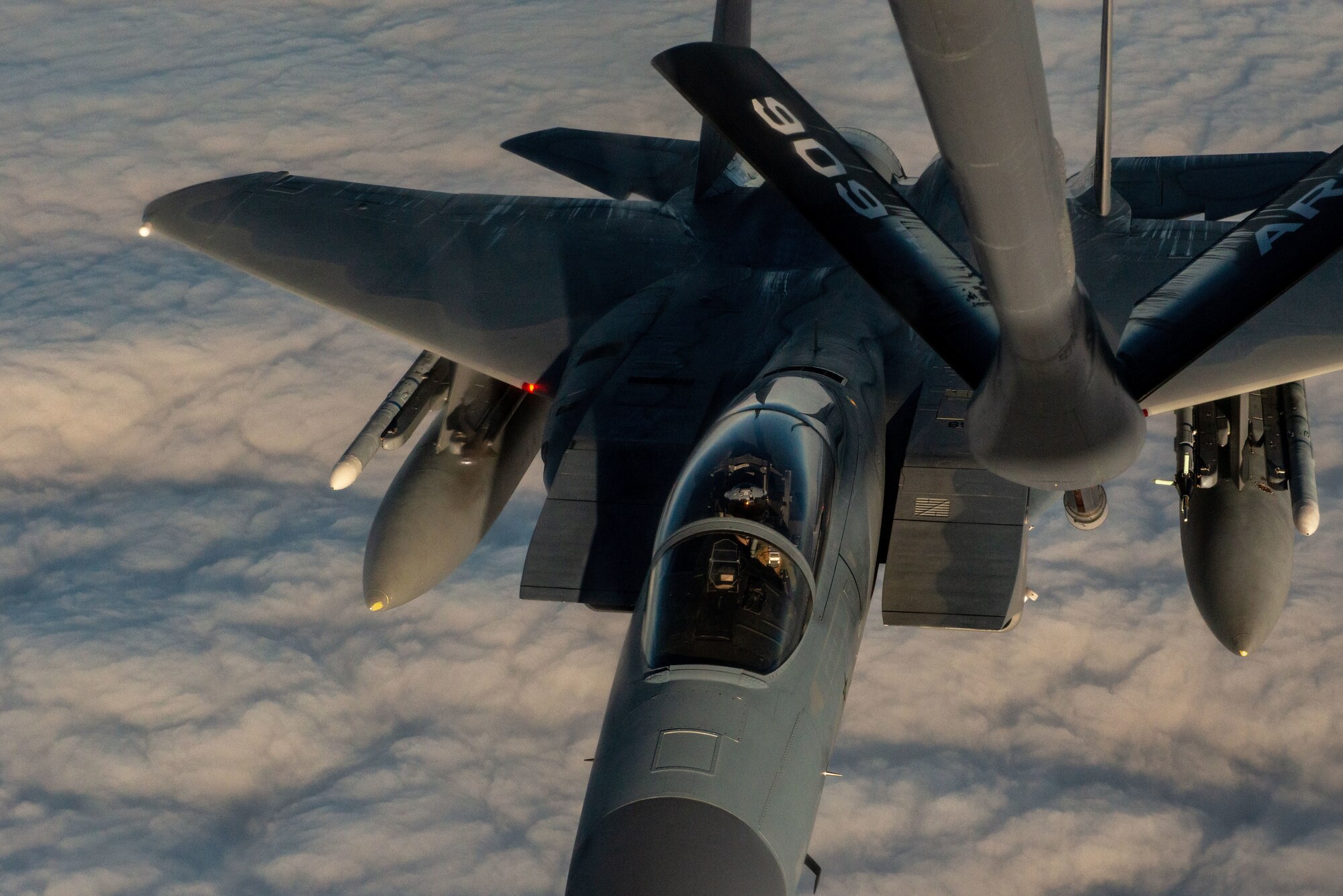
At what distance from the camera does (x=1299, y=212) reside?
5598mm

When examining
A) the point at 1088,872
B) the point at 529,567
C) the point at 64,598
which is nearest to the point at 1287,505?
the point at 1088,872

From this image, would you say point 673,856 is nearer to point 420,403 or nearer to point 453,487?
point 453,487

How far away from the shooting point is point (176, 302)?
17.0 m

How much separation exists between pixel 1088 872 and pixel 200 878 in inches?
268

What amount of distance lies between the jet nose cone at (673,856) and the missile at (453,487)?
4.41 meters

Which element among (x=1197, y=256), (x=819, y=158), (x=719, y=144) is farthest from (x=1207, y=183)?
(x=819, y=158)

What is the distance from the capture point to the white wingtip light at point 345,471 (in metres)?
8.74

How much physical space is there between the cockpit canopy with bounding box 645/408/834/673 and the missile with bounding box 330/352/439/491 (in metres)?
3.88

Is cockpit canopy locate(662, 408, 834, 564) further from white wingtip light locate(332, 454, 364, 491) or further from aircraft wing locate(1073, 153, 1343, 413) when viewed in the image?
white wingtip light locate(332, 454, 364, 491)

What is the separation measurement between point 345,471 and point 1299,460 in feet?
22.9

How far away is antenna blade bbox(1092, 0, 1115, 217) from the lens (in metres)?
7.11

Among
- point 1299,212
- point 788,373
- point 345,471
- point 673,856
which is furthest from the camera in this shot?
point 345,471

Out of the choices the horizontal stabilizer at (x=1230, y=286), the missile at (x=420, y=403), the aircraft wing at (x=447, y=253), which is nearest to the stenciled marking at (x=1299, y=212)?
the horizontal stabilizer at (x=1230, y=286)

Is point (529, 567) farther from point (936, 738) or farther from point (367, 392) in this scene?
point (367, 392)
